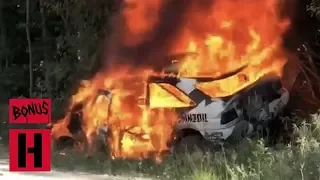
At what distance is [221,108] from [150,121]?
149 cm

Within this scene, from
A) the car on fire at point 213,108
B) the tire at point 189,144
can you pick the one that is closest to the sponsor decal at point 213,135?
the car on fire at point 213,108

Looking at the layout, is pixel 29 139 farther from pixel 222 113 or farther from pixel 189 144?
pixel 222 113

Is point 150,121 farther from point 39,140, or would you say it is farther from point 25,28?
point 25,28

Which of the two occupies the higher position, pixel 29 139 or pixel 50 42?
pixel 50 42

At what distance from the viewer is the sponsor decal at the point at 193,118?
12203 mm

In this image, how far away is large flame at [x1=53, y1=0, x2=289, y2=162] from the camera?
12.4m

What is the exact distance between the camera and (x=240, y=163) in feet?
34.0

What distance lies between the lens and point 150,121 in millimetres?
12398

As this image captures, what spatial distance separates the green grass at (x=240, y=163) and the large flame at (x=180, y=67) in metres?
0.70

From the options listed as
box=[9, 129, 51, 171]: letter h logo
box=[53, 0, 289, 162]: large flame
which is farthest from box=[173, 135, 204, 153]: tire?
box=[9, 129, 51, 171]: letter h logo

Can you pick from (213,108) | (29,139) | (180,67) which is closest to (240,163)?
(213,108)

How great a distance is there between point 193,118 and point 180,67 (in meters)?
1.25

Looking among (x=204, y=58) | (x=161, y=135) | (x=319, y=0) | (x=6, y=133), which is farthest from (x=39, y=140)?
(x=6, y=133)

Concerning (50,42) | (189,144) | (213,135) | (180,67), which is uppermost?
(50,42)
